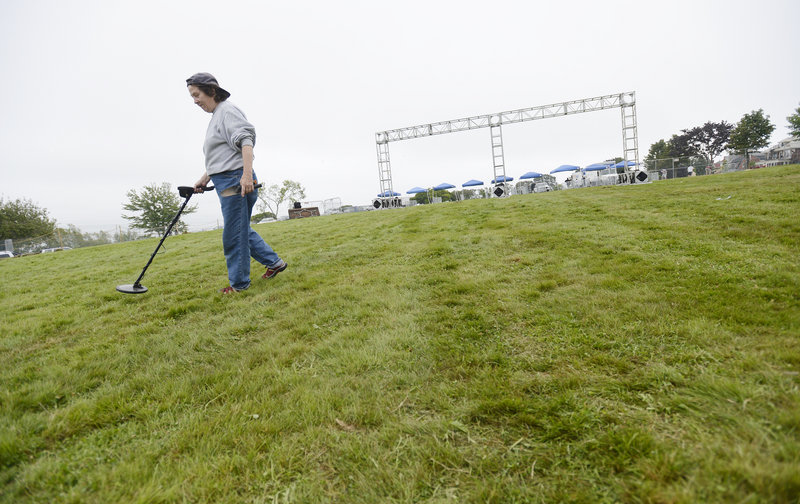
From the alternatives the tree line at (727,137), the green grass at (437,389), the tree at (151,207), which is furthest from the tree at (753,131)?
the tree at (151,207)

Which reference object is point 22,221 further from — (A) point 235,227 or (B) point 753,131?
(B) point 753,131

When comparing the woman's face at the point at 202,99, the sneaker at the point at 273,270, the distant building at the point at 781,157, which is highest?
the woman's face at the point at 202,99

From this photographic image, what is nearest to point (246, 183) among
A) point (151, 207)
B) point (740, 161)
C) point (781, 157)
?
point (740, 161)

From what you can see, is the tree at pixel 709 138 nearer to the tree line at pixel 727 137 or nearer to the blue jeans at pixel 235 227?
the tree line at pixel 727 137

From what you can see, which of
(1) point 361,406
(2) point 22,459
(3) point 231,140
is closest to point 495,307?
(1) point 361,406

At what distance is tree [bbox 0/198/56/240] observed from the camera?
38.3 metres

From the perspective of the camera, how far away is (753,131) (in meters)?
44.7

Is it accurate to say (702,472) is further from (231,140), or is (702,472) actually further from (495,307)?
(231,140)

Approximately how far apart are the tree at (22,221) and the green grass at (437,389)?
52.3 m

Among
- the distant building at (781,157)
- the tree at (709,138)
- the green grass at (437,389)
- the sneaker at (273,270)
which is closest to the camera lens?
the green grass at (437,389)

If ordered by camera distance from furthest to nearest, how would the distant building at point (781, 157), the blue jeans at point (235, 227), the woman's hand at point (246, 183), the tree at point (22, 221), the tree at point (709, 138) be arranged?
the tree at point (709, 138) → the tree at point (22, 221) → the distant building at point (781, 157) → the blue jeans at point (235, 227) → the woman's hand at point (246, 183)

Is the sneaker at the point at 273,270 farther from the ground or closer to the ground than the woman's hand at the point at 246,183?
closer to the ground

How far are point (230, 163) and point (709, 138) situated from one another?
230 feet

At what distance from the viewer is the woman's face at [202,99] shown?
369 cm
